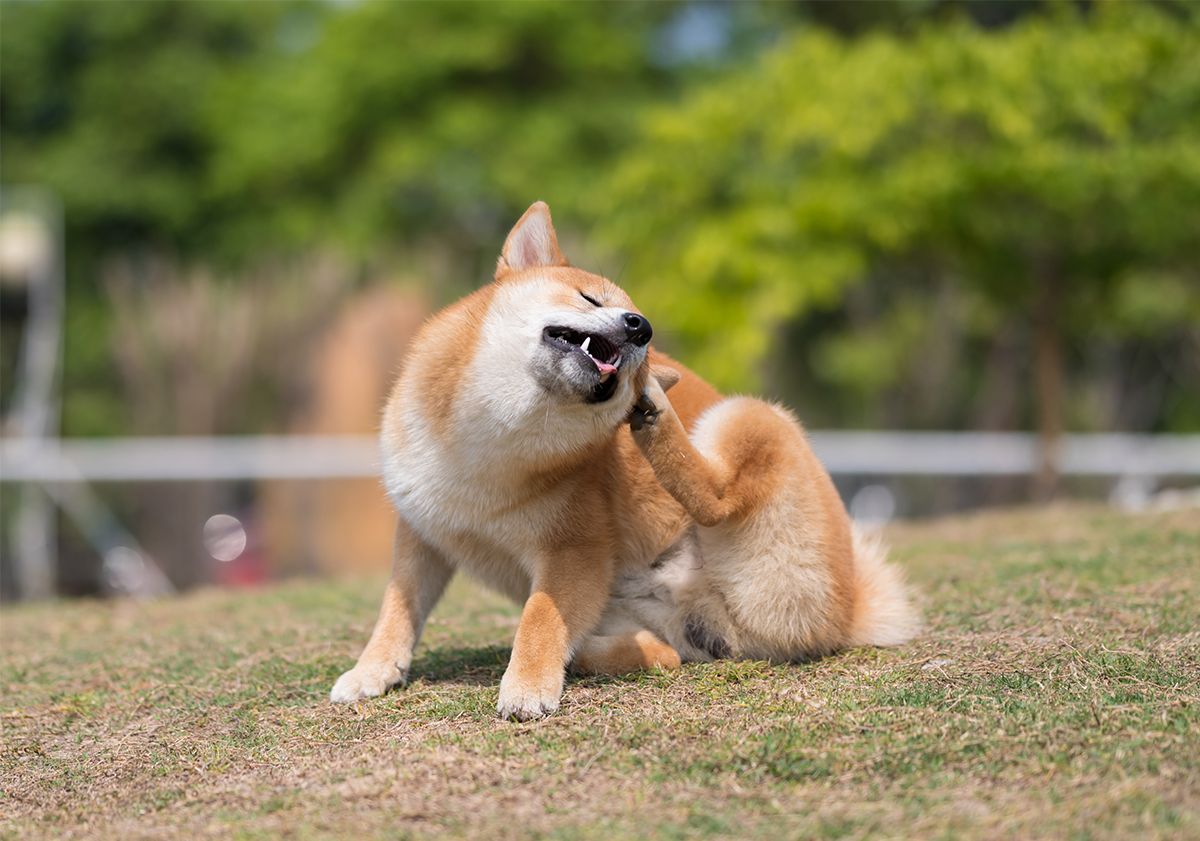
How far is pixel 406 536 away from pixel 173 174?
27.2 m

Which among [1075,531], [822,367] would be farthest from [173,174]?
[1075,531]

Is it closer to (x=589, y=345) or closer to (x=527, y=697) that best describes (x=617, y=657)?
(x=527, y=697)

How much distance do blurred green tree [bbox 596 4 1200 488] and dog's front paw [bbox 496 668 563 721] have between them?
9.11 m

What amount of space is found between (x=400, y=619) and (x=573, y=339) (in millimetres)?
1218

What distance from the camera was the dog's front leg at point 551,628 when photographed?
13.5ft

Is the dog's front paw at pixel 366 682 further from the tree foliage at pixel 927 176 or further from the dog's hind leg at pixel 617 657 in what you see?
the tree foliage at pixel 927 176

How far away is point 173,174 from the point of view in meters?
29.8

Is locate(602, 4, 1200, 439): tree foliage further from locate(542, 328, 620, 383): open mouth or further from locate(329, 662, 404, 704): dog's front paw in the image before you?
locate(329, 662, 404, 704): dog's front paw

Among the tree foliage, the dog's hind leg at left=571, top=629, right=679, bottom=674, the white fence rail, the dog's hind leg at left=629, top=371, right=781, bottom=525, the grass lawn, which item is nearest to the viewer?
the grass lawn

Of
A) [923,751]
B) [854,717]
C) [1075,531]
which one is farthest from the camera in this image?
[1075,531]

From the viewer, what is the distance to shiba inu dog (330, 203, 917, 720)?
4219mm

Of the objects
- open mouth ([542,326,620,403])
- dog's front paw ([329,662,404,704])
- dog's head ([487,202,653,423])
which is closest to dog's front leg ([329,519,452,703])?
dog's front paw ([329,662,404,704])

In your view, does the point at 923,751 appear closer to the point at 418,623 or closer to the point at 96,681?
the point at 418,623

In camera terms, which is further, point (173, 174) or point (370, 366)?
point (173, 174)
